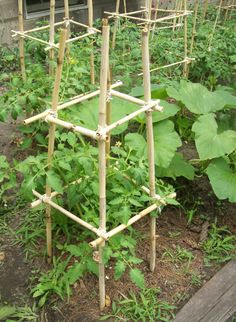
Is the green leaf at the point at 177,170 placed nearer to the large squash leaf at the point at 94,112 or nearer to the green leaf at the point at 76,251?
the large squash leaf at the point at 94,112

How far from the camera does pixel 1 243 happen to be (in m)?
2.93

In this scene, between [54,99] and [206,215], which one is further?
[206,215]

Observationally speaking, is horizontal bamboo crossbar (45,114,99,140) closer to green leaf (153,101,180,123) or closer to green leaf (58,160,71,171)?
green leaf (58,160,71,171)

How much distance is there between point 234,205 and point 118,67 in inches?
69.0

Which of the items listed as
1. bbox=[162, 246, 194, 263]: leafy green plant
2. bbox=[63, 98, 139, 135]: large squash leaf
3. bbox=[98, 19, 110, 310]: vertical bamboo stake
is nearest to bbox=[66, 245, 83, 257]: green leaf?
bbox=[98, 19, 110, 310]: vertical bamboo stake

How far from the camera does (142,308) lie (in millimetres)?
2553

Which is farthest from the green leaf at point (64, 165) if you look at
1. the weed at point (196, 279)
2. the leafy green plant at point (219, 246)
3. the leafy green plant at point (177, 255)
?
the leafy green plant at point (219, 246)

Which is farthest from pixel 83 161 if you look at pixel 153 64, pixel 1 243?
pixel 153 64

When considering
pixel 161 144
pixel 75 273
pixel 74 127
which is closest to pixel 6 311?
pixel 75 273

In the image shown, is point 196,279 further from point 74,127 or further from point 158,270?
point 74,127

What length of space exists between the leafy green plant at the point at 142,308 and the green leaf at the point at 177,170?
960mm

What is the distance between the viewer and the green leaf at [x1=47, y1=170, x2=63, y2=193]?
219 cm

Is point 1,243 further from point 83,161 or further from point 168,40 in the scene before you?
point 168,40

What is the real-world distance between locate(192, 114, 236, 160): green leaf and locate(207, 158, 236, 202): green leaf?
13 centimetres
